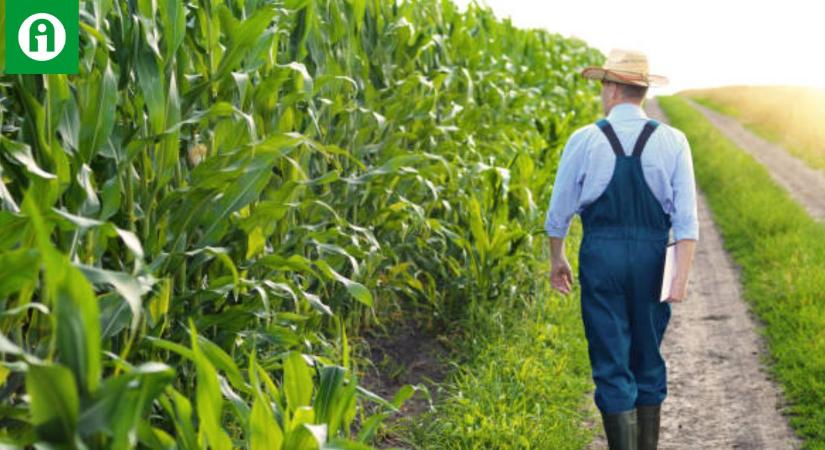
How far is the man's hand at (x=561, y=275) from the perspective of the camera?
5012 mm

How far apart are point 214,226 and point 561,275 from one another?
5.91ft

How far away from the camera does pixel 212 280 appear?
4242mm

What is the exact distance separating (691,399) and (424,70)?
2984 millimetres

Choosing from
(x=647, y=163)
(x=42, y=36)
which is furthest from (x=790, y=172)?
(x=42, y=36)

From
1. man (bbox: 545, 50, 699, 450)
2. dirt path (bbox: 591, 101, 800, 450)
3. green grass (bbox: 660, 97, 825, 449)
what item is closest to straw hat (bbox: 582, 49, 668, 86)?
man (bbox: 545, 50, 699, 450)

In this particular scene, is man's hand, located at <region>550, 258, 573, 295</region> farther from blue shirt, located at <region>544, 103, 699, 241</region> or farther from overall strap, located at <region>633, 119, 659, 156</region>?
overall strap, located at <region>633, 119, 659, 156</region>

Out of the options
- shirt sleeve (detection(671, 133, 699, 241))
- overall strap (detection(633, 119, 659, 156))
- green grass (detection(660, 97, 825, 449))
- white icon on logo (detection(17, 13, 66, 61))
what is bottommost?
green grass (detection(660, 97, 825, 449))

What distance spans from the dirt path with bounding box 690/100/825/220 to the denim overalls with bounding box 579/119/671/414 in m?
7.45

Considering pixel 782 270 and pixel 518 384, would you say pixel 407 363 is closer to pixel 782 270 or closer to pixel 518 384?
pixel 518 384

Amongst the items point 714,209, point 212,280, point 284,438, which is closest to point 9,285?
point 284,438

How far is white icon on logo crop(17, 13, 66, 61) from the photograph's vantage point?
339 cm

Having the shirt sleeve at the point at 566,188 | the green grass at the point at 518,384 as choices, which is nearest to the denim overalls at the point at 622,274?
the shirt sleeve at the point at 566,188

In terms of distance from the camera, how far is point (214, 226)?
13.0 feet

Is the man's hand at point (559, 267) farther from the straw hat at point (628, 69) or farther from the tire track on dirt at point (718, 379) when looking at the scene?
the tire track on dirt at point (718, 379)
